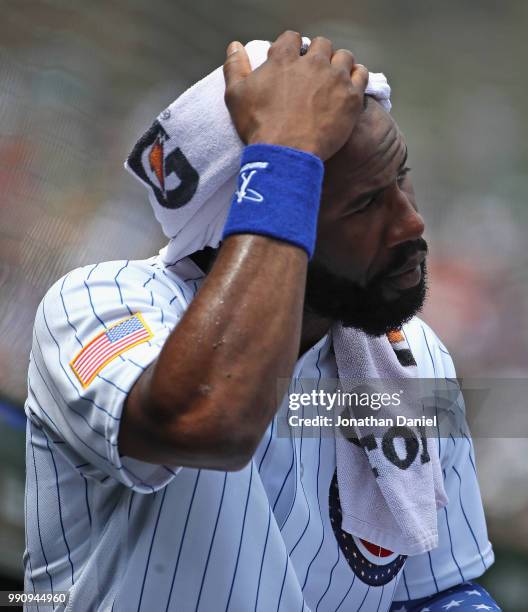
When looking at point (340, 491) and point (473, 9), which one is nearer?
point (340, 491)

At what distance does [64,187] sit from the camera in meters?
3.19

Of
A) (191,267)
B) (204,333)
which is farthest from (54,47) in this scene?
(204,333)

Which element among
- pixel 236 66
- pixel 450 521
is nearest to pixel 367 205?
pixel 236 66

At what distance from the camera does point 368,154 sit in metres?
1.61

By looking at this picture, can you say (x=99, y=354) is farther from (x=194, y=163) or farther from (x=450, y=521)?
(x=450, y=521)

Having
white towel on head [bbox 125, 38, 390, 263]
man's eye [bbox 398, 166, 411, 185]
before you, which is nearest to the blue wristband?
white towel on head [bbox 125, 38, 390, 263]

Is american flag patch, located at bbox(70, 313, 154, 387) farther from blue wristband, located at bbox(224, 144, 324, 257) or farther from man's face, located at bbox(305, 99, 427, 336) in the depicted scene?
man's face, located at bbox(305, 99, 427, 336)

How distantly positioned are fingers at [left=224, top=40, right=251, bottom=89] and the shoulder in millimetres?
682

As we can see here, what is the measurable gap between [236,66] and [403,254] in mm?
456

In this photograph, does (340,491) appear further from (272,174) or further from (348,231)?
(272,174)

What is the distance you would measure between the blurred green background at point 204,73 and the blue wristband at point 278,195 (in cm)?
192

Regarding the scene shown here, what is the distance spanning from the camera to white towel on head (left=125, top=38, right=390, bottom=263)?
1.50 m

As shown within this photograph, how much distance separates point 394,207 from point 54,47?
1.98 meters

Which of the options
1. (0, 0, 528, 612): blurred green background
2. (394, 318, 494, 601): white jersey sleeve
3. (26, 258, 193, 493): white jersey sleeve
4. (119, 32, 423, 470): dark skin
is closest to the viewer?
(119, 32, 423, 470): dark skin
